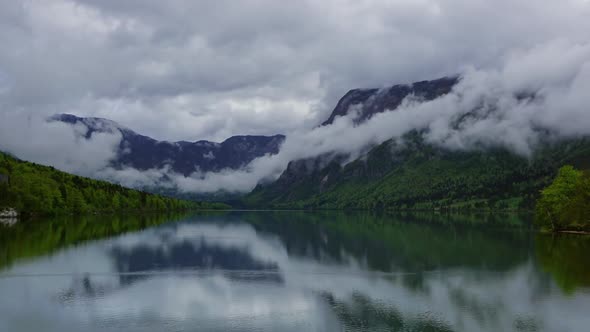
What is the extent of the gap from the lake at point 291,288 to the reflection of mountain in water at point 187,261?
153 mm

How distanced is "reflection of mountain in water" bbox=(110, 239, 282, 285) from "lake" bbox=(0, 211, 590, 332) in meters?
0.15

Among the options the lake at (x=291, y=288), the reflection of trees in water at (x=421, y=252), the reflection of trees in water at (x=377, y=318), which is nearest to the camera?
the reflection of trees in water at (x=377, y=318)

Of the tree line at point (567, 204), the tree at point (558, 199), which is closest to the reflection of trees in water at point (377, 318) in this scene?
the tree line at point (567, 204)

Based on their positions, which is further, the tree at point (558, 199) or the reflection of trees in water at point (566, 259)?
the tree at point (558, 199)

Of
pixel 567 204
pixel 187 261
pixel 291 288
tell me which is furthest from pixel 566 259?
pixel 187 261

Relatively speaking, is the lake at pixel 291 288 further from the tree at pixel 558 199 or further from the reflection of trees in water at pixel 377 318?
the tree at pixel 558 199

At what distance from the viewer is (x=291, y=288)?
176 ft

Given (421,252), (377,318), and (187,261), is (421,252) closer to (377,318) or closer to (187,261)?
(187,261)

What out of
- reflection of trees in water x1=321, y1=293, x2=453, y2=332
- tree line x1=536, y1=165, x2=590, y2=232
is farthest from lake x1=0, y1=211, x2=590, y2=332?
tree line x1=536, y1=165, x2=590, y2=232

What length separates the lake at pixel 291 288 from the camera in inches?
1528

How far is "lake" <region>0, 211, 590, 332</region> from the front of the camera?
38.8 meters

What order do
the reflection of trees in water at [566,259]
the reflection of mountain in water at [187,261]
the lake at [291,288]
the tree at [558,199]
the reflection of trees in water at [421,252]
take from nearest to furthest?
the lake at [291,288]
the reflection of trees in water at [566,259]
the reflection of mountain in water at [187,261]
the reflection of trees in water at [421,252]
the tree at [558,199]

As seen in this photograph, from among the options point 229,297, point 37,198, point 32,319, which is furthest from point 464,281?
point 37,198

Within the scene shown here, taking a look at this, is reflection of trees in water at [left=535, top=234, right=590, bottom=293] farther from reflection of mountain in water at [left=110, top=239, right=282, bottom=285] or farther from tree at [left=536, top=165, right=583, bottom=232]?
reflection of mountain in water at [left=110, top=239, right=282, bottom=285]
